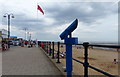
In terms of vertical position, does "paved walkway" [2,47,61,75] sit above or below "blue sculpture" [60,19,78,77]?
below

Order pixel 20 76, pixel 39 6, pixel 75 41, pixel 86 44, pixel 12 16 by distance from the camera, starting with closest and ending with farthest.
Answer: pixel 86 44 < pixel 75 41 < pixel 20 76 < pixel 39 6 < pixel 12 16

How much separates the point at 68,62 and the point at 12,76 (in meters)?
1.99

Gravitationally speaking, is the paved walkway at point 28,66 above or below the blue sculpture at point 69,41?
below

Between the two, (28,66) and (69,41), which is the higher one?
(69,41)

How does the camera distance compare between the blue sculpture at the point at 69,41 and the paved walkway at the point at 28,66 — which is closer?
the blue sculpture at the point at 69,41

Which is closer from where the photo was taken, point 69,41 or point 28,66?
point 69,41

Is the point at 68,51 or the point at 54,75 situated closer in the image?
the point at 68,51

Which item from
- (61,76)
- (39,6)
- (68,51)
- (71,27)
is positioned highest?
(39,6)

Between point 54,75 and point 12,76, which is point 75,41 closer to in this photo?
point 54,75

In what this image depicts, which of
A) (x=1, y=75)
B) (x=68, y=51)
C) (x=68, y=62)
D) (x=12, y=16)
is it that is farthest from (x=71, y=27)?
(x=12, y=16)

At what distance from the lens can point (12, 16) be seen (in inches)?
1164

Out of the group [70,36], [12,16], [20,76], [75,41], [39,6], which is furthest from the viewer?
[12,16]

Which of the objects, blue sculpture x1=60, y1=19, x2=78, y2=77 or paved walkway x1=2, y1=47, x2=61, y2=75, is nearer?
blue sculpture x1=60, y1=19, x2=78, y2=77

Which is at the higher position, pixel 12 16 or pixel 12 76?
pixel 12 16
